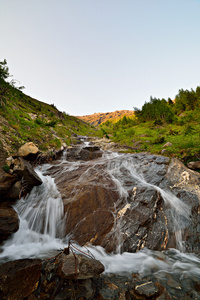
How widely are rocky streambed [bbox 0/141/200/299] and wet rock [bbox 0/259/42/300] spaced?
0.06 ft

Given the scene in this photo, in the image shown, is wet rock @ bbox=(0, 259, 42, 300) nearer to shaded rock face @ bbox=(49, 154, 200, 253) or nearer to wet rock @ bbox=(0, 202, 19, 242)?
wet rock @ bbox=(0, 202, 19, 242)

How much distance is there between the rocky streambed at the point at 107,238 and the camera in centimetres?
334

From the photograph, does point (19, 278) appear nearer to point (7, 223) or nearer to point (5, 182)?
point (7, 223)

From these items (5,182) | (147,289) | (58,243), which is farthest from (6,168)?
(147,289)

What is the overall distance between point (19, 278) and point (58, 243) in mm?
2458

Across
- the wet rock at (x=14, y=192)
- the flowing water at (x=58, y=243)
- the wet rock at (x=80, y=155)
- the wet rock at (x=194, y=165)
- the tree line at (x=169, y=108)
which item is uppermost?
the tree line at (x=169, y=108)

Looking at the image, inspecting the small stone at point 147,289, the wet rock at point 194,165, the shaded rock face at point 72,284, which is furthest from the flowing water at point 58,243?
the wet rock at point 194,165

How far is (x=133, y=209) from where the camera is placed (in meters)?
6.46

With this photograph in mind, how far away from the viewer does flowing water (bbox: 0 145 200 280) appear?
4629 millimetres

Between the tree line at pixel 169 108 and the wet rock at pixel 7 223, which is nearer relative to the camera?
the wet rock at pixel 7 223

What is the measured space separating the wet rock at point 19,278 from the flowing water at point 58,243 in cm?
120

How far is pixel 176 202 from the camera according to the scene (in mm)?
7215

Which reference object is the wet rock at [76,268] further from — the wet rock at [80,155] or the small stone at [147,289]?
the wet rock at [80,155]

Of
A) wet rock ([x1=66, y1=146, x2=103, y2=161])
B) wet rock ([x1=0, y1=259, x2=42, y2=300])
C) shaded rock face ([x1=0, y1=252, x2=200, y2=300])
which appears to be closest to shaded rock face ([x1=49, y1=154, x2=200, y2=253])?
shaded rock face ([x1=0, y1=252, x2=200, y2=300])
